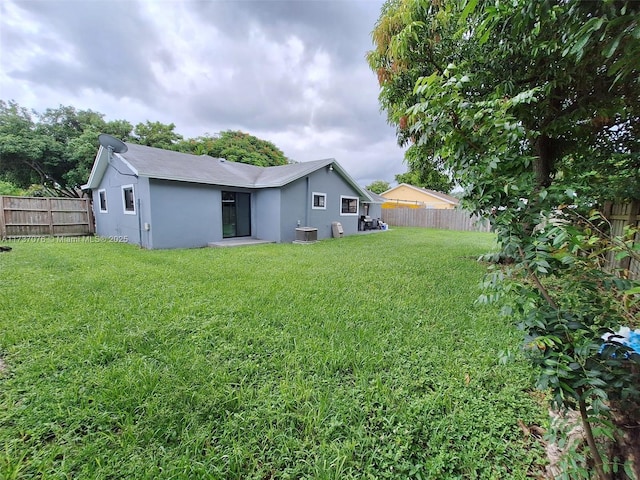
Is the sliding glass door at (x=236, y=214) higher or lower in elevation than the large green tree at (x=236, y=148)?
lower

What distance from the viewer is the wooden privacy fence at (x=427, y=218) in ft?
59.1

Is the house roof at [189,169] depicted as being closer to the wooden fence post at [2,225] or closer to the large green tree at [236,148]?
the wooden fence post at [2,225]

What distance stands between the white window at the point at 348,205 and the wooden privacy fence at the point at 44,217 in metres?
11.2

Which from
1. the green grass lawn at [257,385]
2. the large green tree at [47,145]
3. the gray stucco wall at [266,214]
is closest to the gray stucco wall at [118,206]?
the gray stucco wall at [266,214]

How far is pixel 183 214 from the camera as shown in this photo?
8773 millimetres

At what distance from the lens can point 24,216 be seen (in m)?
9.55

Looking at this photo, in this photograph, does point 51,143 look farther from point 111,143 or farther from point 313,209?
point 313,209

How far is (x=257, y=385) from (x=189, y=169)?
30.3 ft

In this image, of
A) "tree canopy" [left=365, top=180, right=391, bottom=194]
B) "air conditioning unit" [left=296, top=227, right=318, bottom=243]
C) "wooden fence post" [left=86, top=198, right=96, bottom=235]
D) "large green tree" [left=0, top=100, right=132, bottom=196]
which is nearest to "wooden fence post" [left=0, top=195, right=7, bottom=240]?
"wooden fence post" [left=86, top=198, right=96, bottom=235]

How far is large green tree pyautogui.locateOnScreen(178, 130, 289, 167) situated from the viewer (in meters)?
22.2

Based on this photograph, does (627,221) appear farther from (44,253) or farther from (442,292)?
(44,253)

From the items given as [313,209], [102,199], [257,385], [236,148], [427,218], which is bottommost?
[257,385]

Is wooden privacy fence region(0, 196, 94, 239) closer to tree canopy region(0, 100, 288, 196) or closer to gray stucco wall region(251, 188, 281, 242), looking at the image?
tree canopy region(0, 100, 288, 196)

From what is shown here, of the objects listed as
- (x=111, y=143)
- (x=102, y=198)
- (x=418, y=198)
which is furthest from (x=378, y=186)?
(x=111, y=143)
